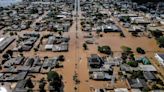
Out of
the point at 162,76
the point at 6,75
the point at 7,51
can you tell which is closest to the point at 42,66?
the point at 6,75

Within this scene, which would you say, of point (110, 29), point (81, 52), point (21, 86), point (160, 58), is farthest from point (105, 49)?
point (21, 86)

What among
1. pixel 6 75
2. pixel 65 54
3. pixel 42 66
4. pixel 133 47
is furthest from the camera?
pixel 133 47

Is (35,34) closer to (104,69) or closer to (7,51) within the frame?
(7,51)

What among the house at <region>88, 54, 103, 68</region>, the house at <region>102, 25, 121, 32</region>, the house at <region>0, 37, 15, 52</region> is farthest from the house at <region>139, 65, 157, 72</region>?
the house at <region>0, 37, 15, 52</region>

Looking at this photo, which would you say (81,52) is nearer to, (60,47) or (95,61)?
(60,47)

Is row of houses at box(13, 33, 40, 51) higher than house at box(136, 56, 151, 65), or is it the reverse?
row of houses at box(13, 33, 40, 51)

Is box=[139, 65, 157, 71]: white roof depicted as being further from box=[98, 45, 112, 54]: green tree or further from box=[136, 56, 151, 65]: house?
box=[98, 45, 112, 54]: green tree

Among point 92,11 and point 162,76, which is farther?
point 92,11

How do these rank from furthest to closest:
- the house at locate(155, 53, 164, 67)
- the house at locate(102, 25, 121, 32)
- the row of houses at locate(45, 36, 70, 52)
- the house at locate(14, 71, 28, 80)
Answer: the house at locate(102, 25, 121, 32)
the row of houses at locate(45, 36, 70, 52)
the house at locate(155, 53, 164, 67)
the house at locate(14, 71, 28, 80)
